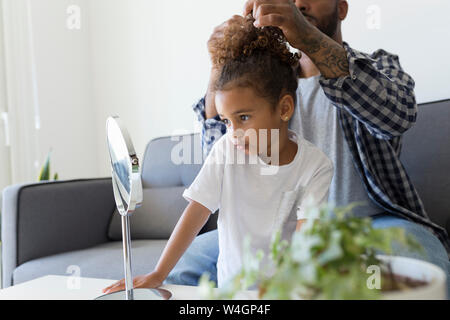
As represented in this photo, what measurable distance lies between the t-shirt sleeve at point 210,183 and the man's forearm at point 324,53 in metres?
0.28

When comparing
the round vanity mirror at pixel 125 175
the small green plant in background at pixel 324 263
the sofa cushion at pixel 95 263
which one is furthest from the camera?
Answer: the sofa cushion at pixel 95 263

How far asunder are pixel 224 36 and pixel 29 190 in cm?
112

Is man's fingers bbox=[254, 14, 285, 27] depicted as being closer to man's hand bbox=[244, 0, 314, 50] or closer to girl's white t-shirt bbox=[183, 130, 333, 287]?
man's hand bbox=[244, 0, 314, 50]

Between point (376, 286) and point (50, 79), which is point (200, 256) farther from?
point (50, 79)

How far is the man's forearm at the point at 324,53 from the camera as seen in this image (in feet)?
2.90

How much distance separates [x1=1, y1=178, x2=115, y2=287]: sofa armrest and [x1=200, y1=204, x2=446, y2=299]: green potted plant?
157cm

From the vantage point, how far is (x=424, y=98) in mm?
1719

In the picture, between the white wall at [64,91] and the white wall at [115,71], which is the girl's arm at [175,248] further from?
the white wall at [64,91]

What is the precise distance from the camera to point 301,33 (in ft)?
2.82

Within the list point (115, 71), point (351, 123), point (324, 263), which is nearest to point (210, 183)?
point (351, 123)

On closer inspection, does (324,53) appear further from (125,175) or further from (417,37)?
(417,37)

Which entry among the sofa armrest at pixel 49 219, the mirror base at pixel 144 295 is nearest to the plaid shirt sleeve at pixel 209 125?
the mirror base at pixel 144 295

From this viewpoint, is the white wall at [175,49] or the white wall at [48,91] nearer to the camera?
the white wall at [175,49]
